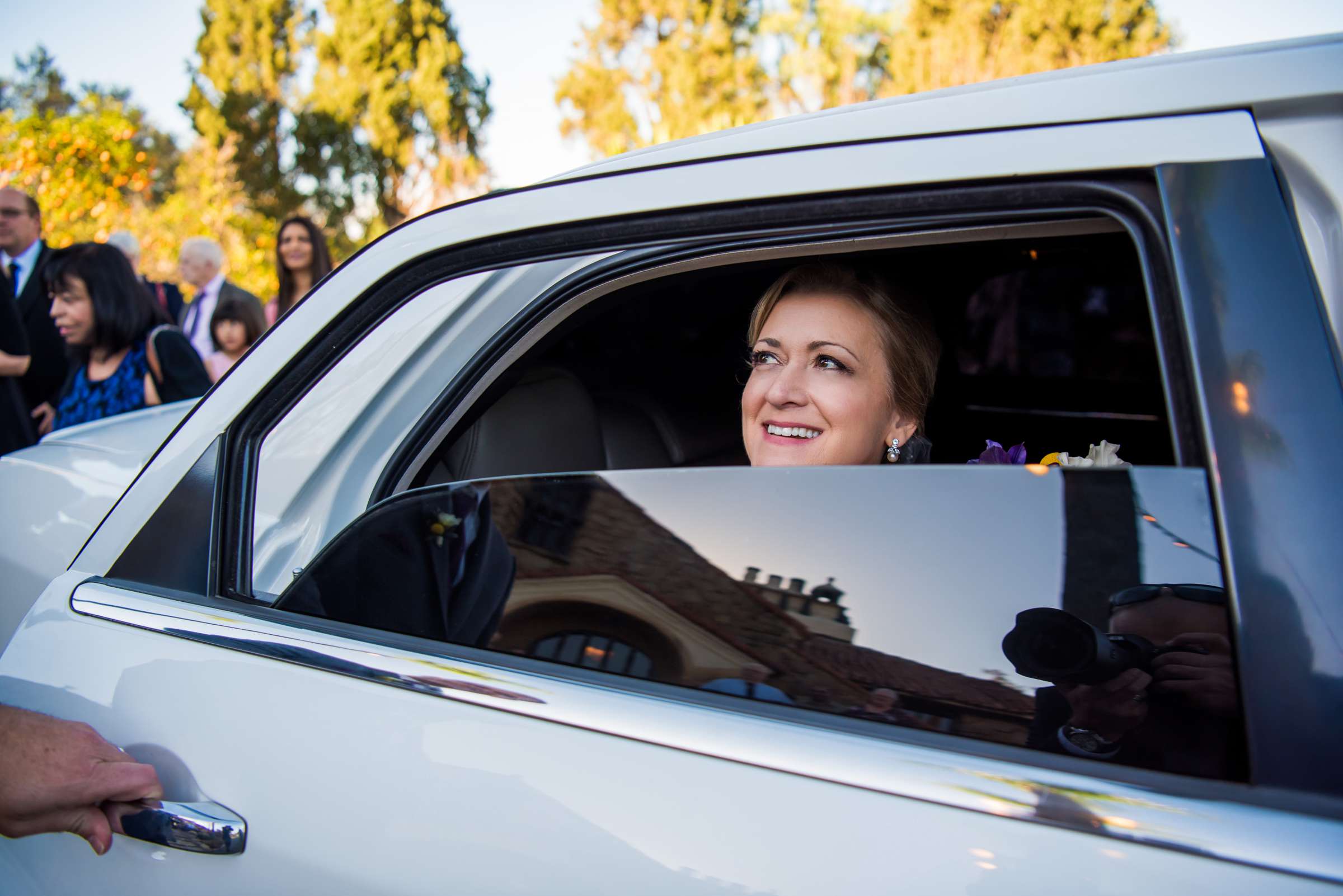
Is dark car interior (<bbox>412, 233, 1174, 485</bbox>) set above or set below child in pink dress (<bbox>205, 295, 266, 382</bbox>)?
below

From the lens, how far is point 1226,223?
72 cm

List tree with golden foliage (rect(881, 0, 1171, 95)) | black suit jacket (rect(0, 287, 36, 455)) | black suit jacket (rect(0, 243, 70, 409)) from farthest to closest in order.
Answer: tree with golden foliage (rect(881, 0, 1171, 95)), black suit jacket (rect(0, 243, 70, 409)), black suit jacket (rect(0, 287, 36, 455))

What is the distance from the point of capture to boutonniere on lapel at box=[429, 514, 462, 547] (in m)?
1.06

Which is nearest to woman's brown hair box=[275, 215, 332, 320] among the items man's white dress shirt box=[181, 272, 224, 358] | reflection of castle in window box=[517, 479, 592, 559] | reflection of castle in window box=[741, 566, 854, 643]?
man's white dress shirt box=[181, 272, 224, 358]

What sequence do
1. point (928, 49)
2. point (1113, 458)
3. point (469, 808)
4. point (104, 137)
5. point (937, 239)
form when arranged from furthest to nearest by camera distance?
point (928, 49)
point (104, 137)
point (1113, 458)
point (937, 239)
point (469, 808)

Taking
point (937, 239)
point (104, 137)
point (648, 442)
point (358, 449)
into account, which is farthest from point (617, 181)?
point (104, 137)

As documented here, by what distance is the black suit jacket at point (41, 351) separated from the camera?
452 cm

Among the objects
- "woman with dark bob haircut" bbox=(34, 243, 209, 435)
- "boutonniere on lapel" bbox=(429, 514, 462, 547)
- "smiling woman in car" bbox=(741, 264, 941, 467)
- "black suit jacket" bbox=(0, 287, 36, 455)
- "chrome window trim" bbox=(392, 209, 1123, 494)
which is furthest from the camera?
"black suit jacket" bbox=(0, 287, 36, 455)

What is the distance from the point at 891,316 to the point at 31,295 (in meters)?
5.03

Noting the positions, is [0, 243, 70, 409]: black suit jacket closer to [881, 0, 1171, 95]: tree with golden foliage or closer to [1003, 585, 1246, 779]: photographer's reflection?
[1003, 585, 1246, 779]: photographer's reflection

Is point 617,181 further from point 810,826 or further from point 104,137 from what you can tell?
point 104,137

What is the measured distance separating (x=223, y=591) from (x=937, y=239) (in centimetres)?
110

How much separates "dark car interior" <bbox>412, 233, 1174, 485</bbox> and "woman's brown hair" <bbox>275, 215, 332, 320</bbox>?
11.4 feet

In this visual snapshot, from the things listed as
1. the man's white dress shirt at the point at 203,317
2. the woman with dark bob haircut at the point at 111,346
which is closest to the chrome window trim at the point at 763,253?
the woman with dark bob haircut at the point at 111,346
